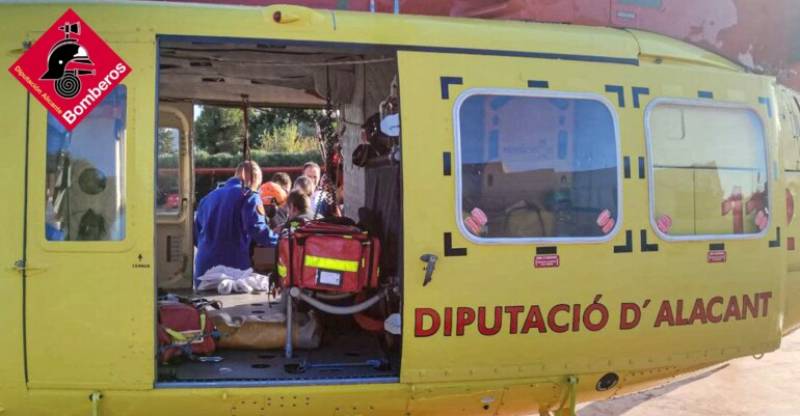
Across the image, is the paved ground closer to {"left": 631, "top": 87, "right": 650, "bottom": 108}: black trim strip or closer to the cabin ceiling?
{"left": 631, "top": 87, "right": 650, "bottom": 108}: black trim strip

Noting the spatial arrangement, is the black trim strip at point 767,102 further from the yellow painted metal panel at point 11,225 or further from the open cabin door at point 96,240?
the yellow painted metal panel at point 11,225

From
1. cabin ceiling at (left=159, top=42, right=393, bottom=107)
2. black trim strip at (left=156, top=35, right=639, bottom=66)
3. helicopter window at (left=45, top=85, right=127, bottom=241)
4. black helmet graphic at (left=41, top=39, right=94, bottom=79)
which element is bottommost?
helicopter window at (left=45, top=85, right=127, bottom=241)

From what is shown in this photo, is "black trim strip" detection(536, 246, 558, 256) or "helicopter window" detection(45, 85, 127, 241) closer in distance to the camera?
"helicopter window" detection(45, 85, 127, 241)

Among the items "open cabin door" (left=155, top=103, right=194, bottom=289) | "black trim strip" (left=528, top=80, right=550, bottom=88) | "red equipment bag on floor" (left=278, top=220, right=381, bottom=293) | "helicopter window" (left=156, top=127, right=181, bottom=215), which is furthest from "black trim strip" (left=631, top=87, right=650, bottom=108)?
"helicopter window" (left=156, top=127, right=181, bottom=215)

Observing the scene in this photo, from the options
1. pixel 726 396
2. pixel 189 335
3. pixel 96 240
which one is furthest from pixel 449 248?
pixel 726 396

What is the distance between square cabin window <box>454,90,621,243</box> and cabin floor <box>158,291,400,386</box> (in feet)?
3.38

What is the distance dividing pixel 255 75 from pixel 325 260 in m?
2.32

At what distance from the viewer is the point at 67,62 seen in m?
3.42

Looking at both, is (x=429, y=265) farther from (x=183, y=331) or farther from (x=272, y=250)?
(x=272, y=250)

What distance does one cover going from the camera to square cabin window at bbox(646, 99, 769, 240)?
13.1 ft

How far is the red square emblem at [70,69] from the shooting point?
3385 mm

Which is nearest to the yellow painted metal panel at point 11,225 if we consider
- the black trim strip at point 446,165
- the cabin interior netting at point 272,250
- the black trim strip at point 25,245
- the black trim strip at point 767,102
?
the black trim strip at point 25,245

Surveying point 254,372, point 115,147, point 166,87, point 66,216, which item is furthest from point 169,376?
point 166,87

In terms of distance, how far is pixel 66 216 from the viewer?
3.41 meters
